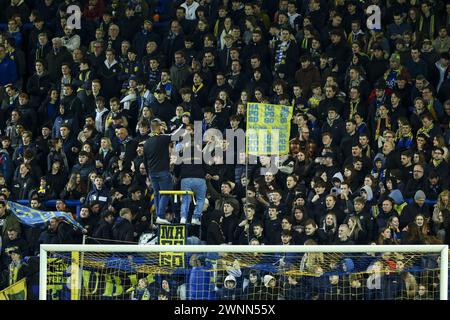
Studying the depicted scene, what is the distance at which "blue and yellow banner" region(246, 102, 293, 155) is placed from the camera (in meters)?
21.1

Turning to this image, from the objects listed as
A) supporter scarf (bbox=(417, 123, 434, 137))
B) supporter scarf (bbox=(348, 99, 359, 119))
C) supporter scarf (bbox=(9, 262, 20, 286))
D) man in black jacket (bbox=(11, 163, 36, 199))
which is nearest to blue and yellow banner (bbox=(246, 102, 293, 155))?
supporter scarf (bbox=(348, 99, 359, 119))

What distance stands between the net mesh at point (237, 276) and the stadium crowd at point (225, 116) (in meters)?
1.52

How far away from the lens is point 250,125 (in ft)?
69.2

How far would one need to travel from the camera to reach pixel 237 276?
60.4 feet

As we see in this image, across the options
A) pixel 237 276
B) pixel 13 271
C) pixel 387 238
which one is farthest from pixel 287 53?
pixel 237 276

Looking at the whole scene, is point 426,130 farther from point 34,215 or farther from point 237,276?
point 34,215

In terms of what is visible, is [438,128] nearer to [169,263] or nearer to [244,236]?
[244,236]

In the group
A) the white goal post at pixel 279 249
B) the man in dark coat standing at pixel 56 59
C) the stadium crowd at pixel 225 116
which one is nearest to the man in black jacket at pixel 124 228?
the stadium crowd at pixel 225 116

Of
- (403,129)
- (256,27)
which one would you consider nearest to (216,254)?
(403,129)

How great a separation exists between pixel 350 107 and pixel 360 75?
65 cm

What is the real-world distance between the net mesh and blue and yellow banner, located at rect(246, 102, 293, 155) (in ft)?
10.3

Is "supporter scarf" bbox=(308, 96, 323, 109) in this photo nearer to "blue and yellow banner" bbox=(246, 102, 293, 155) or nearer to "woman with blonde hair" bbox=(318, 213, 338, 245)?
"blue and yellow banner" bbox=(246, 102, 293, 155)

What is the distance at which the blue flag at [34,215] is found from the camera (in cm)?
2111

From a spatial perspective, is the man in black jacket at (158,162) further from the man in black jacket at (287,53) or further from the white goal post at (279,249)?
the white goal post at (279,249)
